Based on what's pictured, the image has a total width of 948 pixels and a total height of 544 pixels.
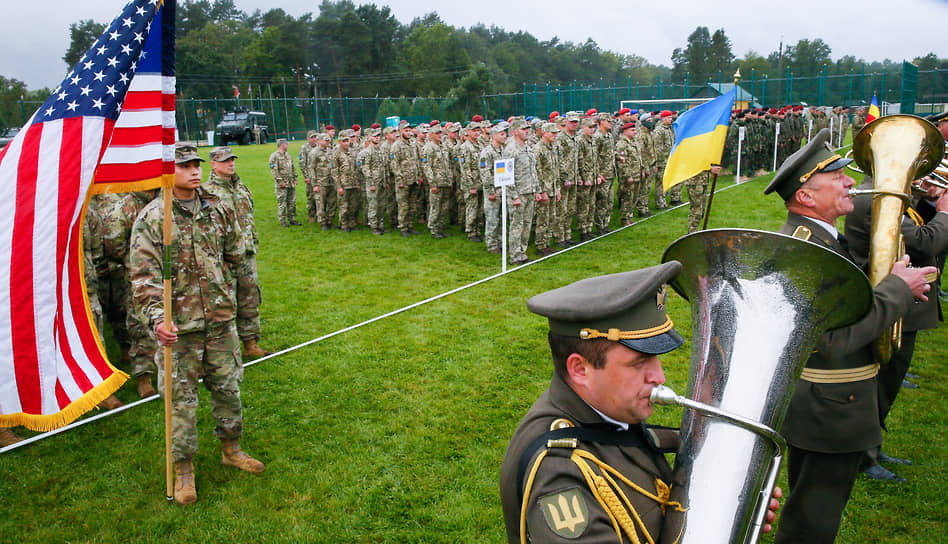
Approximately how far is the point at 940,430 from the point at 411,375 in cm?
483

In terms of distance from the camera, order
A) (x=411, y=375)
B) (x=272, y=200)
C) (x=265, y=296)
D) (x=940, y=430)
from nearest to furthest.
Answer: (x=940, y=430) → (x=411, y=375) → (x=265, y=296) → (x=272, y=200)

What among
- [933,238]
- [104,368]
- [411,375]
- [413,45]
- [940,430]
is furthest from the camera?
[413,45]

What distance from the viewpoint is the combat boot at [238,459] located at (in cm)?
491

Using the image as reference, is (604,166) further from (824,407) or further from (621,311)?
(621,311)

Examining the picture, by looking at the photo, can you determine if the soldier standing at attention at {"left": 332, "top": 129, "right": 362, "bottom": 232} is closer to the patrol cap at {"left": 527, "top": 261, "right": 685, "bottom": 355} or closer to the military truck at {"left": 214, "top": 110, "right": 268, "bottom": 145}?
the patrol cap at {"left": 527, "top": 261, "right": 685, "bottom": 355}

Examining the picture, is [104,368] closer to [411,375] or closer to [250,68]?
[411,375]

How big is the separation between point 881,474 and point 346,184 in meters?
12.1

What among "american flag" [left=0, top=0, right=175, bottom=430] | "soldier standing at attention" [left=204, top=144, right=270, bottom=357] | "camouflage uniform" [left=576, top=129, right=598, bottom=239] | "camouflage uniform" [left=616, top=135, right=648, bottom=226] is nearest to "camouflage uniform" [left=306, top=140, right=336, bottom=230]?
"camouflage uniform" [left=576, top=129, right=598, bottom=239]

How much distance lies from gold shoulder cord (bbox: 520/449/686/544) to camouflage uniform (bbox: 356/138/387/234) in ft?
41.8

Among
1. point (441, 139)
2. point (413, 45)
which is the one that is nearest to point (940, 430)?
point (441, 139)

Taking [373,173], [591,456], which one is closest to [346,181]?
[373,173]

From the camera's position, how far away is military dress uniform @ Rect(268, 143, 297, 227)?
14836 mm

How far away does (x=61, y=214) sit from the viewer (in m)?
3.40

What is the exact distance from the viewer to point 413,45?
75.5m
